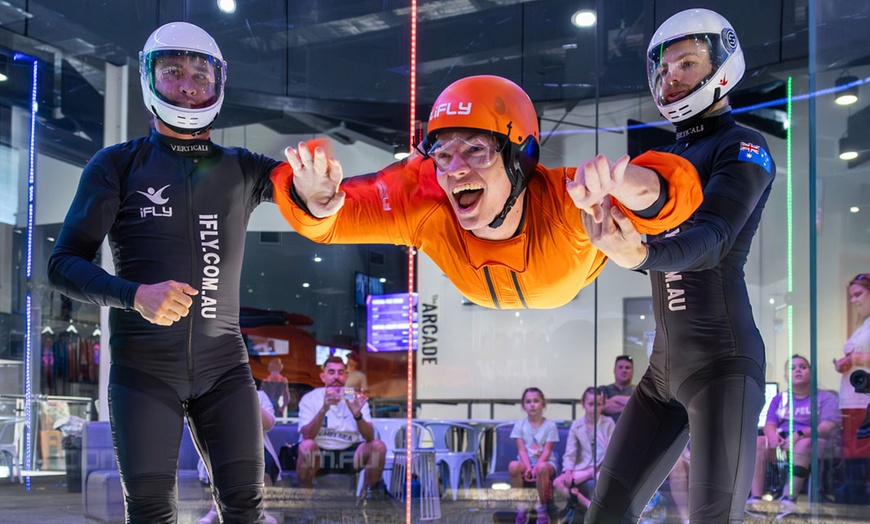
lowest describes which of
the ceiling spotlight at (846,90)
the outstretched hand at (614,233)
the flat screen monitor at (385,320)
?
the flat screen monitor at (385,320)

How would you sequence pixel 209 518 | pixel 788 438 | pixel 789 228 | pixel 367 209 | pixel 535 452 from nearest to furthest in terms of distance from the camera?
pixel 367 209 < pixel 209 518 < pixel 788 438 < pixel 535 452 < pixel 789 228

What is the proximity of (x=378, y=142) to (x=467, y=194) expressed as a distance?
11.9ft

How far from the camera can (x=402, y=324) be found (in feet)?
18.5

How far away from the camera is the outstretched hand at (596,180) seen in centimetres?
150

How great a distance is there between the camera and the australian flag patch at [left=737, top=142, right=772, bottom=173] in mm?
1953

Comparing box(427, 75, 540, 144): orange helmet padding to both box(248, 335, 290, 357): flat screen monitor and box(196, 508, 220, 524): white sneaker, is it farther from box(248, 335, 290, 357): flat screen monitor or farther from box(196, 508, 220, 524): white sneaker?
box(248, 335, 290, 357): flat screen monitor

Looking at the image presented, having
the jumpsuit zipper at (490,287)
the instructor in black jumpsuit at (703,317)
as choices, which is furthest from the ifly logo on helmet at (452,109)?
the instructor in black jumpsuit at (703,317)

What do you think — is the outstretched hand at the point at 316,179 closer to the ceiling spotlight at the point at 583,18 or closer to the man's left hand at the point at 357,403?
the man's left hand at the point at 357,403

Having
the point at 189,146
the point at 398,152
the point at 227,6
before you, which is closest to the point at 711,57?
the point at 189,146

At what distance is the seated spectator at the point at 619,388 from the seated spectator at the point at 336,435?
58.7 inches

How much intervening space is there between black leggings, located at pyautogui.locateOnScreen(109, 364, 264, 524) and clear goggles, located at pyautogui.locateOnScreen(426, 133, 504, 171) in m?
0.81

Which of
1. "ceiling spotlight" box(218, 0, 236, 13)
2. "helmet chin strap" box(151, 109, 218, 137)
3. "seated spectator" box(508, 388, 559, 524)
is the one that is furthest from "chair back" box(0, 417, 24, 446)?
"helmet chin strap" box(151, 109, 218, 137)

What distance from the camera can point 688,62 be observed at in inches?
86.8

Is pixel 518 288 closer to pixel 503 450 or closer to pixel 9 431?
pixel 503 450
